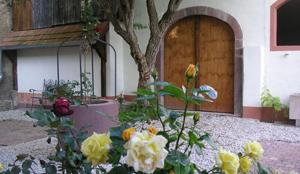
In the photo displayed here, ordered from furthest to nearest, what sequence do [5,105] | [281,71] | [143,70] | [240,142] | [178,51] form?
1. [5,105]
2. [178,51]
3. [143,70]
4. [281,71]
5. [240,142]

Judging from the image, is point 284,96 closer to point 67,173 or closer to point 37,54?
point 67,173

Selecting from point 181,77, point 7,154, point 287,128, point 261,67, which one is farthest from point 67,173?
point 181,77

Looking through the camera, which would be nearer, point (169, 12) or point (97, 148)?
point (97, 148)

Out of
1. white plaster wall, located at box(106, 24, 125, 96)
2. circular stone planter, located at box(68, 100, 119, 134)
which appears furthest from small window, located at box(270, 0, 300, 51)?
circular stone planter, located at box(68, 100, 119, 134)

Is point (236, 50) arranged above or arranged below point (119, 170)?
above

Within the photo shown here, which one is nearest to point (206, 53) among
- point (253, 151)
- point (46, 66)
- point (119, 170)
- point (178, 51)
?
point (178, 51)

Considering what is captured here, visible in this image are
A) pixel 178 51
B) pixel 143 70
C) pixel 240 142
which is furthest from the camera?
pixel 178 51

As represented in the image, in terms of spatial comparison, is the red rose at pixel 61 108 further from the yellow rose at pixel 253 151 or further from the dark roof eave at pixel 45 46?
the dark roof eave at pixel 45 46

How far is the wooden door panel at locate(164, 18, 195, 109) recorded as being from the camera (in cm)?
883

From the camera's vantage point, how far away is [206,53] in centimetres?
862

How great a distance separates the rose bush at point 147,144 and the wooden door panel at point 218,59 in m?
6.99

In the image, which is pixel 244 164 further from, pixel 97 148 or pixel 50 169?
pixel 50 169

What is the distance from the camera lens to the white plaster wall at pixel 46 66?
10281 mm

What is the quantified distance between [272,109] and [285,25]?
1841 mm
